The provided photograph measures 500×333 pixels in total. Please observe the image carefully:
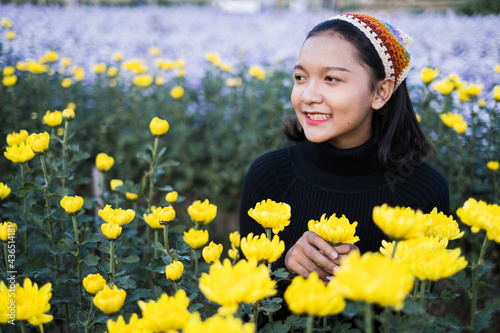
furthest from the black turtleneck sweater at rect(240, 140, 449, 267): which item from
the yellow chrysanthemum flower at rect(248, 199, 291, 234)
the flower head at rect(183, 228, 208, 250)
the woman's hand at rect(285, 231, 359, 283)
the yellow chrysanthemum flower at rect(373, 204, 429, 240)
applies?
the yellow chrysanthemum flower at rect(373, 204, 429, 240)

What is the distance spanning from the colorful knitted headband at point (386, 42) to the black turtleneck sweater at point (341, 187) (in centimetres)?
27

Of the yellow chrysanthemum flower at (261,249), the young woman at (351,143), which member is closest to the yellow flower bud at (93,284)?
the yellow chrysanthemum flower at (261,249)

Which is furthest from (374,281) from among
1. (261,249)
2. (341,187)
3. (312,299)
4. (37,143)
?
(341,187)

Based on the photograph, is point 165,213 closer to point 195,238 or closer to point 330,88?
point 195,238

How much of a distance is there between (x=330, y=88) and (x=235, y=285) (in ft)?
3.03

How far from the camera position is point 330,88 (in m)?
1.32

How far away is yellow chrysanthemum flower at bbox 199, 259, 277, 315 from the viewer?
0.52 metres

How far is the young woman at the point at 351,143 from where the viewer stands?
1325 millimetres

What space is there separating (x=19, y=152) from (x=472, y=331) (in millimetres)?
1125

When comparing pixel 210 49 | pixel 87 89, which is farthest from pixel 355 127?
pixel 210 49

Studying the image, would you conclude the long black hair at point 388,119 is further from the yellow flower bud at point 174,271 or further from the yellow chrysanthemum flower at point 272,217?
the yellow flower bud at point 174,271

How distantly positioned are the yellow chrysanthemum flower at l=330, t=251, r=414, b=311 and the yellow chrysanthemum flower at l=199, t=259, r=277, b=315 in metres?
0.10

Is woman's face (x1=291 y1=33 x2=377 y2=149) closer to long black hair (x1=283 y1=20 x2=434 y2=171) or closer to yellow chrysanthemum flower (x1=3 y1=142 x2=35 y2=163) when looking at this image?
long black hair (x1=283 y1=20 x2=434 y2=171)

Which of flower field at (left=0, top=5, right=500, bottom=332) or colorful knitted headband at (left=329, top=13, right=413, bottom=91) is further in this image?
colorful knitted headband at (left=329, top=13, right=413, bottom=91)
